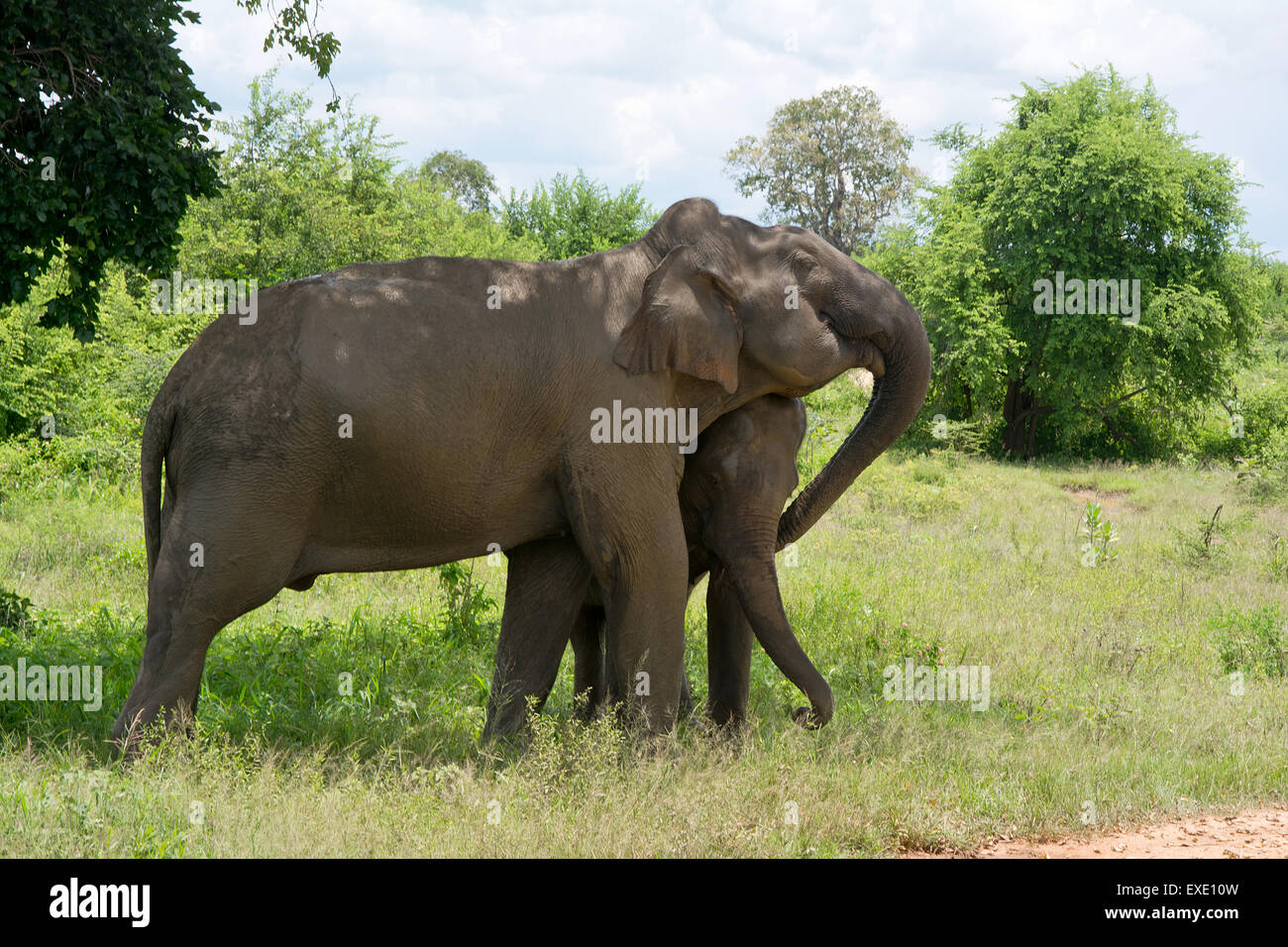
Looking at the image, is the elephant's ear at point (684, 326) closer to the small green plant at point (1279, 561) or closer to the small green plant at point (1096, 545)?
the small green plant at point (1096, 545)

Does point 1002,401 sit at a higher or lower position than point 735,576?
higher

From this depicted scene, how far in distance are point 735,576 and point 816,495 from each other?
0.74 metres

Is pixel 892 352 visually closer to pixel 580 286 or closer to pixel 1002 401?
pixel 580 286

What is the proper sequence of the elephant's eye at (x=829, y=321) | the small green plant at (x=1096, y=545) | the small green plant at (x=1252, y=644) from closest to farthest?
the elephant's eye at (x=829, y=321) → the small green plant at (x=1252, y=644) → the small green plant at (x=1096, y=545)

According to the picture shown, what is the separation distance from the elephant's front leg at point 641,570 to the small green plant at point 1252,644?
5424 mm

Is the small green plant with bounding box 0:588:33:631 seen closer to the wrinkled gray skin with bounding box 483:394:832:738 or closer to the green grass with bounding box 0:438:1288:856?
the green grass with bounding box 0:438:1288:856

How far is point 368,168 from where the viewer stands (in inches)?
1237

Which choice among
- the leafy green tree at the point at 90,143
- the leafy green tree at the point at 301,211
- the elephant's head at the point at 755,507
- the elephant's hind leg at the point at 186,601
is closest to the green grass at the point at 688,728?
the elephant's hind leg at the point at 186,601

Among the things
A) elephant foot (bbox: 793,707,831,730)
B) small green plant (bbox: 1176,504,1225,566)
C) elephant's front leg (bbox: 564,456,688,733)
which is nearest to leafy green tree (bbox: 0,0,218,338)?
elephant's front leg (bbox: 564,456,688,733)

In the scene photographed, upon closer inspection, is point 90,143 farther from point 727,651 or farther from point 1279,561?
point 1279,561

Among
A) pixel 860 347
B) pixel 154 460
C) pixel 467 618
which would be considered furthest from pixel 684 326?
pixel 467 618

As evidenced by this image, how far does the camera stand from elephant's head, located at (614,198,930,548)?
646cm

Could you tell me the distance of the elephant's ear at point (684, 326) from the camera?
21.1ft

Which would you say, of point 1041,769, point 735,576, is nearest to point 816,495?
point 735,576
